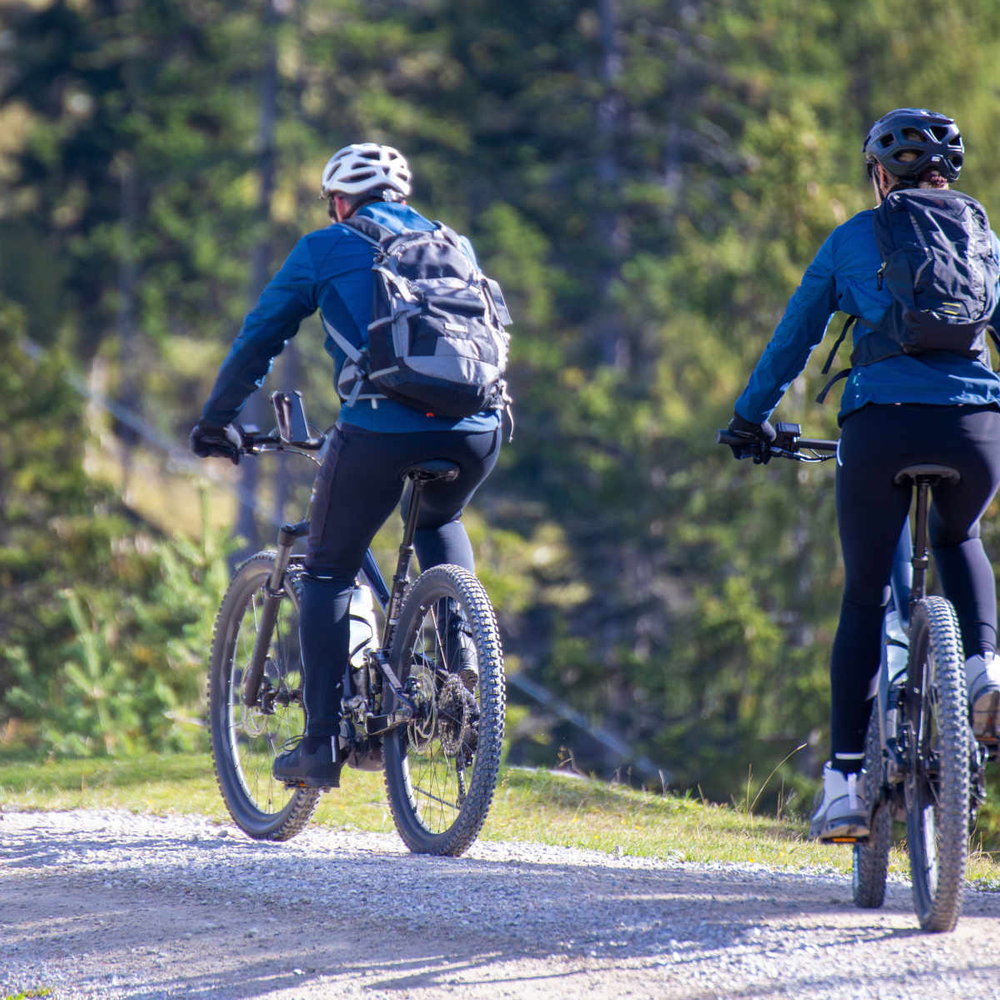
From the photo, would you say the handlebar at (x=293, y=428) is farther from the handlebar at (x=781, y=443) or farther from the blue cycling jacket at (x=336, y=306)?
Result: the handlebar at (x=781, y=443)

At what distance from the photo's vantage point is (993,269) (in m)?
4.09

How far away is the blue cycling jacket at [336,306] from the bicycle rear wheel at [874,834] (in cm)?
161

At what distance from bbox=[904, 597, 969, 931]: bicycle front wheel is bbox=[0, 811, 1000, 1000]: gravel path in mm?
138

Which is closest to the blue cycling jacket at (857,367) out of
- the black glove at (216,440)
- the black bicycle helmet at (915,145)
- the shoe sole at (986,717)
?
the black bicycle helmet at (915,145)

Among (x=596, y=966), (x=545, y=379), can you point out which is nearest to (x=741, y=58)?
(x=545, y=379)

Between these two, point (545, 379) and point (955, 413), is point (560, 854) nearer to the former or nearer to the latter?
point (955, 413)

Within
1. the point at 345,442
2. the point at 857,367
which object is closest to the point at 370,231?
the point at 345,442

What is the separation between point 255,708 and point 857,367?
2.66 meters

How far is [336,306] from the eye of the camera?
487 centimetres

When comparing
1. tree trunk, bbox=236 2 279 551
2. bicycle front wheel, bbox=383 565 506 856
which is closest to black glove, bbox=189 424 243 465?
bicycle front wheel, bbox=383 565 506 856

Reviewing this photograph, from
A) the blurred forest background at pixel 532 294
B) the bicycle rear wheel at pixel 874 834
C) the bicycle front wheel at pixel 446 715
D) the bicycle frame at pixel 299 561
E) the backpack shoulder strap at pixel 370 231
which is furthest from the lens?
the blurred forest background at pixel 532 294

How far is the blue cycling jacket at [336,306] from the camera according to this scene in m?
4.75

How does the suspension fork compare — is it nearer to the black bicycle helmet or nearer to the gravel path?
the gravel path

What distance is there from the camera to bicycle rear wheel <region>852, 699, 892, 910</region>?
166 inches
